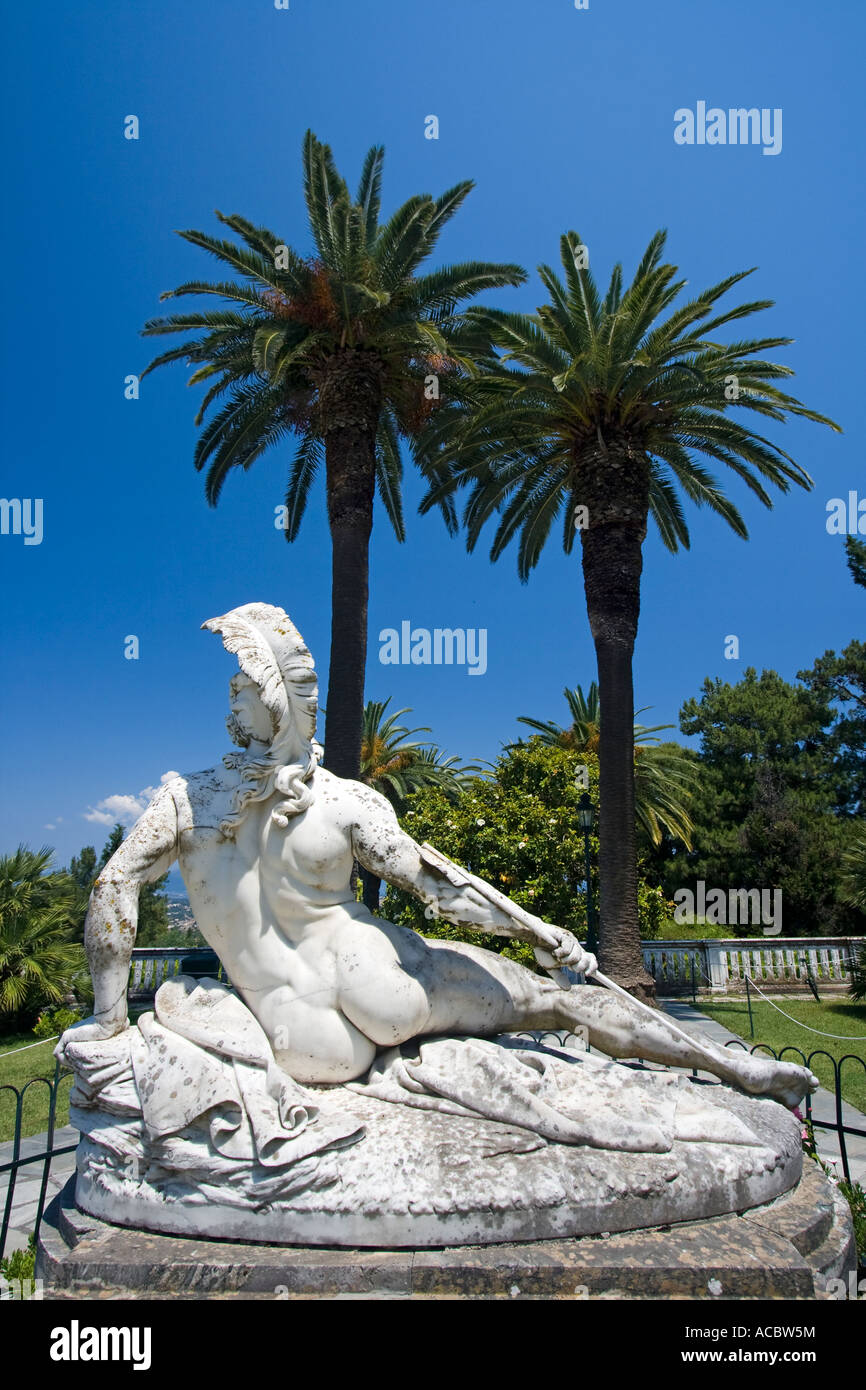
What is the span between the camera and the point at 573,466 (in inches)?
503

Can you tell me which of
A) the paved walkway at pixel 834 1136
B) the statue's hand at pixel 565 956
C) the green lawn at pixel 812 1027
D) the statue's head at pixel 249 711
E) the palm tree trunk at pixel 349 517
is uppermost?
the palm tree trunk at pixel 349 517

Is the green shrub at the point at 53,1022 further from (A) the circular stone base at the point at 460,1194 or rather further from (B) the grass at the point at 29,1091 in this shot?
(A) the circular stone base at the point at 460,1194

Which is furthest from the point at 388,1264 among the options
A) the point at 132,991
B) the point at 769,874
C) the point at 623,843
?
the point at 769,874

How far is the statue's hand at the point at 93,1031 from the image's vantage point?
334cm

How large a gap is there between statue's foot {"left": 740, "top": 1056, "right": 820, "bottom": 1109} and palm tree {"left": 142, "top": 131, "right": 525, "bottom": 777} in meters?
6.89

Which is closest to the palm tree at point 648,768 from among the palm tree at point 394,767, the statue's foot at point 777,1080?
the palm tree at point 394,767

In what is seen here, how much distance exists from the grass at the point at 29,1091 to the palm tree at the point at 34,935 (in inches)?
27.8

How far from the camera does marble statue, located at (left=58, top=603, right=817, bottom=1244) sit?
2994 mm

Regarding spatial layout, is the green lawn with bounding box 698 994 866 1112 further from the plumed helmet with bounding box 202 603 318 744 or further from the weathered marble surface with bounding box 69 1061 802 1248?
the plumed helmet with bounding box 202 603 318 744

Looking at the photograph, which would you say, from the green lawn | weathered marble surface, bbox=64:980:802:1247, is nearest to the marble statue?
weathered marble surface, bbox=64:980:802:1247

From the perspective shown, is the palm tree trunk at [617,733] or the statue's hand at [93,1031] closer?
the statue's hand at [93,1031]

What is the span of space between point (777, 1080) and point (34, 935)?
11.6m

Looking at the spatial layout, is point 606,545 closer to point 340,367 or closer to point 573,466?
point 573,466
